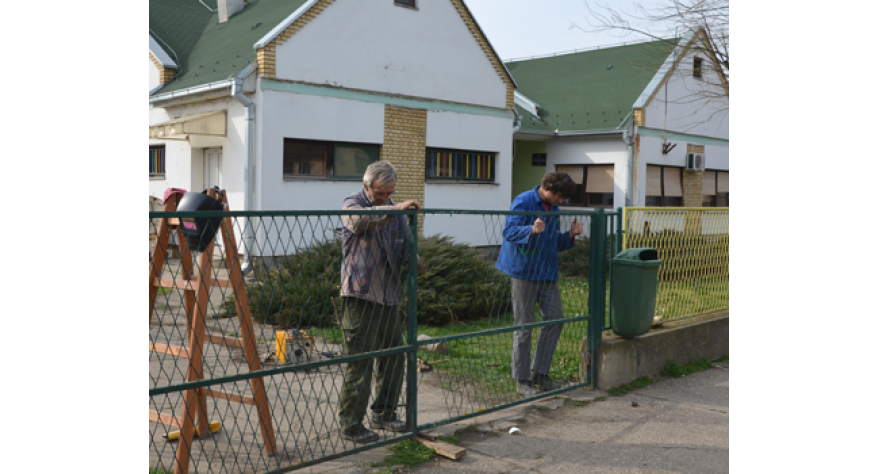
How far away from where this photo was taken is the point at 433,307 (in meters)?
9.05

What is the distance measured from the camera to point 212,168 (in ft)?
50.7

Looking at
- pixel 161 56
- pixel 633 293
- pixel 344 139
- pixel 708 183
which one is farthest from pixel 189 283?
pixel 708 183

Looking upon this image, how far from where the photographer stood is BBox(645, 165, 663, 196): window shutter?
70.8ft

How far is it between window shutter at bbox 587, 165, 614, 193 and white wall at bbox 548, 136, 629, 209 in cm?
16

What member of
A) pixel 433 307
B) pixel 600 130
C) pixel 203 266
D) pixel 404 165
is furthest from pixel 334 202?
pixel 203 266

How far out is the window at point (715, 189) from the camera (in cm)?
2430

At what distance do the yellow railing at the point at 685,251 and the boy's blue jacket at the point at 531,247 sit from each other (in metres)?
1.27

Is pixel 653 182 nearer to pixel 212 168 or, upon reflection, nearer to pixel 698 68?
pixel 698 68

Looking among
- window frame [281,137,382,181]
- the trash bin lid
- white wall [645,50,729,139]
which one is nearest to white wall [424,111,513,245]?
window frame [281,137,382,181]

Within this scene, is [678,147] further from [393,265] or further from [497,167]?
[393,265]

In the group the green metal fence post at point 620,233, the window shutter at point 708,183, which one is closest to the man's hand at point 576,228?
the green metal fence post at point 620,233

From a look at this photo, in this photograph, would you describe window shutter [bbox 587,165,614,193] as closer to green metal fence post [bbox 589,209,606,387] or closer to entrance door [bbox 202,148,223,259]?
entrance door [bbox 202,148,223,259]

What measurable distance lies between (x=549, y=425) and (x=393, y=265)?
70.1 inches

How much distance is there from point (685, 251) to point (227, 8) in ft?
45.6
